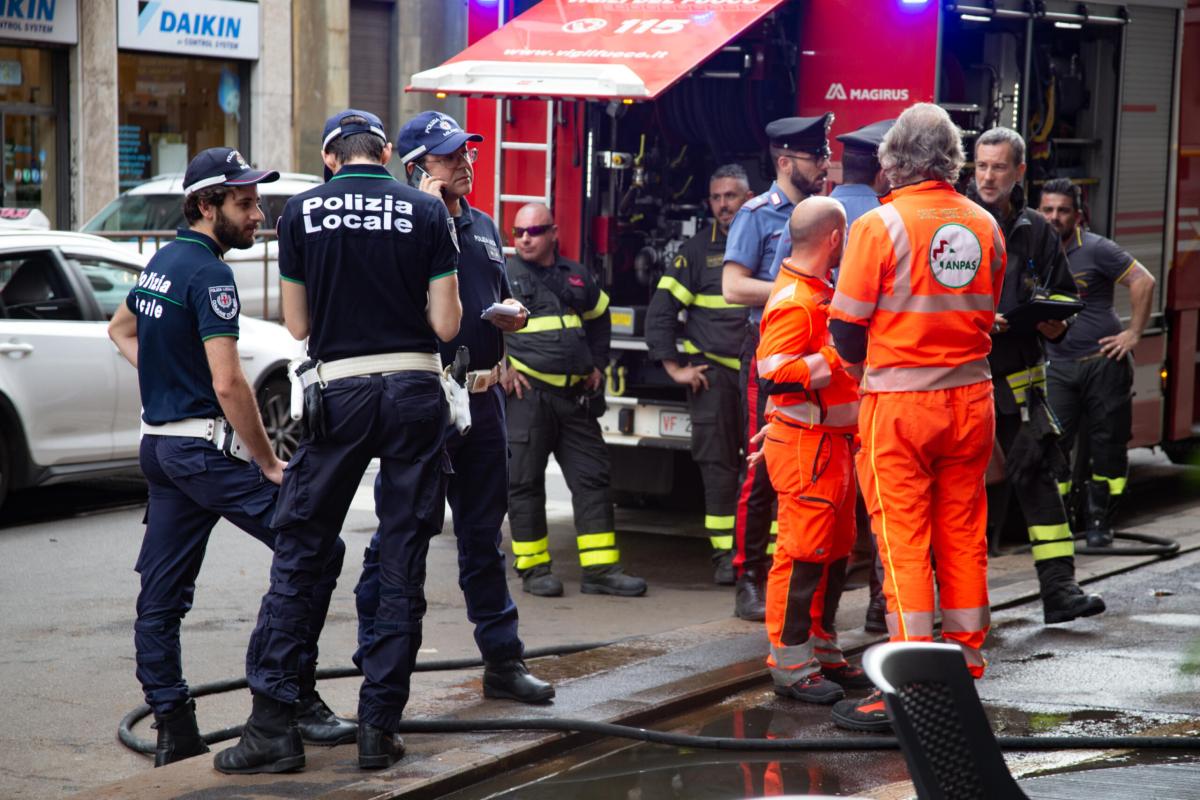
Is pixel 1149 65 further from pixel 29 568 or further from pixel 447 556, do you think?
pixel 29 568

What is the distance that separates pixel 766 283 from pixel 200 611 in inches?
110

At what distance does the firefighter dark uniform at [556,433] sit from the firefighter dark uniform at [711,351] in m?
0.46

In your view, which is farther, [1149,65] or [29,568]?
[1149,65]

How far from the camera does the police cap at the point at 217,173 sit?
4.94m

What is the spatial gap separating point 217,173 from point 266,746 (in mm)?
1637

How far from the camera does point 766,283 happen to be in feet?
23.2

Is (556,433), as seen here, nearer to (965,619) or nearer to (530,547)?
(530,547)

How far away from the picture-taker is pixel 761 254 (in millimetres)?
7090

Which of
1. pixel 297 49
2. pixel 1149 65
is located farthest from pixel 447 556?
pixel 297 49

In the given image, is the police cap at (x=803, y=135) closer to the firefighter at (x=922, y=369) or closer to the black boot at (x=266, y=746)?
the firefighter at (x=922, y=369)

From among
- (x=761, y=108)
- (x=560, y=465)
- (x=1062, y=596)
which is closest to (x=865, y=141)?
(x=1062, y=596)

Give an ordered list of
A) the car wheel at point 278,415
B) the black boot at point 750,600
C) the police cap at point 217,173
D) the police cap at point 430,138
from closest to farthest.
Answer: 1. the police cap at point 217,173
2. the police cap at point 430,138
3. the black boot at point 750,600
4. the car wheel at point 278,415

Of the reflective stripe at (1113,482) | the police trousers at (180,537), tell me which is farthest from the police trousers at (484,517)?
the reflective stripe at (1113,482)

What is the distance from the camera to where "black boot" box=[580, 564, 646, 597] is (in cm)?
777
